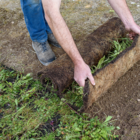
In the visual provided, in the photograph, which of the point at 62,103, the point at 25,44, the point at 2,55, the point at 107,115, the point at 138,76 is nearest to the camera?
the point at 107,115

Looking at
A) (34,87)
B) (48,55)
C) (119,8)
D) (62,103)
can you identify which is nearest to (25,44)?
(48,55)

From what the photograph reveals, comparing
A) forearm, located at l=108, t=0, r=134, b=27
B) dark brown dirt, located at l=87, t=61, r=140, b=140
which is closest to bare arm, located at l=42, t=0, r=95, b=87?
dark brown dirt, located at l=87, t=61, r=140, b=140

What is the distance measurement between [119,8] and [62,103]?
163cm

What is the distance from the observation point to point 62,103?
2248 millimetres

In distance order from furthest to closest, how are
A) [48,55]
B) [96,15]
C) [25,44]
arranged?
[96,15] < [25,44] < [48,55]

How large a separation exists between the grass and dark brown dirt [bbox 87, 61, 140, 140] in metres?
0.11

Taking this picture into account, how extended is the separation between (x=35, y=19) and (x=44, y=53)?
1.99 feet

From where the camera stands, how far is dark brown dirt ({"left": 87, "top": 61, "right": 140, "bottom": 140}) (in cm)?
192

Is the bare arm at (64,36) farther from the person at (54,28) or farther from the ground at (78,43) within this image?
the ground at (78,43)

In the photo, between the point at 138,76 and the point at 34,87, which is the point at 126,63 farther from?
the point at 34,87

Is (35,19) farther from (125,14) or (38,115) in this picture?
(38,115)

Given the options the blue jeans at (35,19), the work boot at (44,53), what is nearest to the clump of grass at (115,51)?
the work boot at (44,53)

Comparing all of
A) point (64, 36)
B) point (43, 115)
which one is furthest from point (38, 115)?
point (64, 36)

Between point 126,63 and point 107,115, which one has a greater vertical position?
point 126,63
